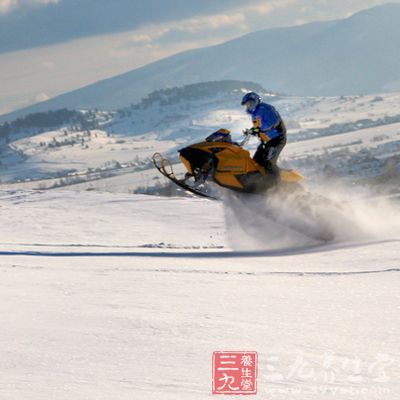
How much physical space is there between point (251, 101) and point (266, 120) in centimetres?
47

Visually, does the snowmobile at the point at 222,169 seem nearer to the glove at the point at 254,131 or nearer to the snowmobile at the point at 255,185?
the snowmobile at the point at 255,185

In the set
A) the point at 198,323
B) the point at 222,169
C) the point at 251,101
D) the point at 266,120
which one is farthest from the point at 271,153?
the point at 198,323

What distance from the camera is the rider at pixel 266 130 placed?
36.7 ft

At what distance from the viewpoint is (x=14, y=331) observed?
4375 mm

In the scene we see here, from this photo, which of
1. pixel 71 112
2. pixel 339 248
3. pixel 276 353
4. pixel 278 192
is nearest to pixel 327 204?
pixel 278 192

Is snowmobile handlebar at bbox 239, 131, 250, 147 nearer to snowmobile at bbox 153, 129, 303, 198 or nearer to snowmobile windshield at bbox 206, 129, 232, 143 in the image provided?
snowmobile at bbox 153, 129, 303, 198

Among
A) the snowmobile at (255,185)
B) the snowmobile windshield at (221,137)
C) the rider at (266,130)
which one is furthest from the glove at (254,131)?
the snowmobile windshield at (221,137)

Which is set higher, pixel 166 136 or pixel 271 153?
pixel 166 136

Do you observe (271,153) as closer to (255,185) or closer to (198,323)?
(255,185)

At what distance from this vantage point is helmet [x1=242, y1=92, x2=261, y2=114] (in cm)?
1104

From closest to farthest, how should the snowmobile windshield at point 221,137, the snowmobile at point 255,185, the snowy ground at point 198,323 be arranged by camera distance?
1. the snowy ground at point 198,323
2. the snowmobile at point 255,185
3. the snowmobile windshield at point 221,137

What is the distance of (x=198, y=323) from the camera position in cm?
454

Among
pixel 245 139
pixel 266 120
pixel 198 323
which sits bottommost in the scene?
pixel 198 323

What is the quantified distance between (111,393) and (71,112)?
182 meters
